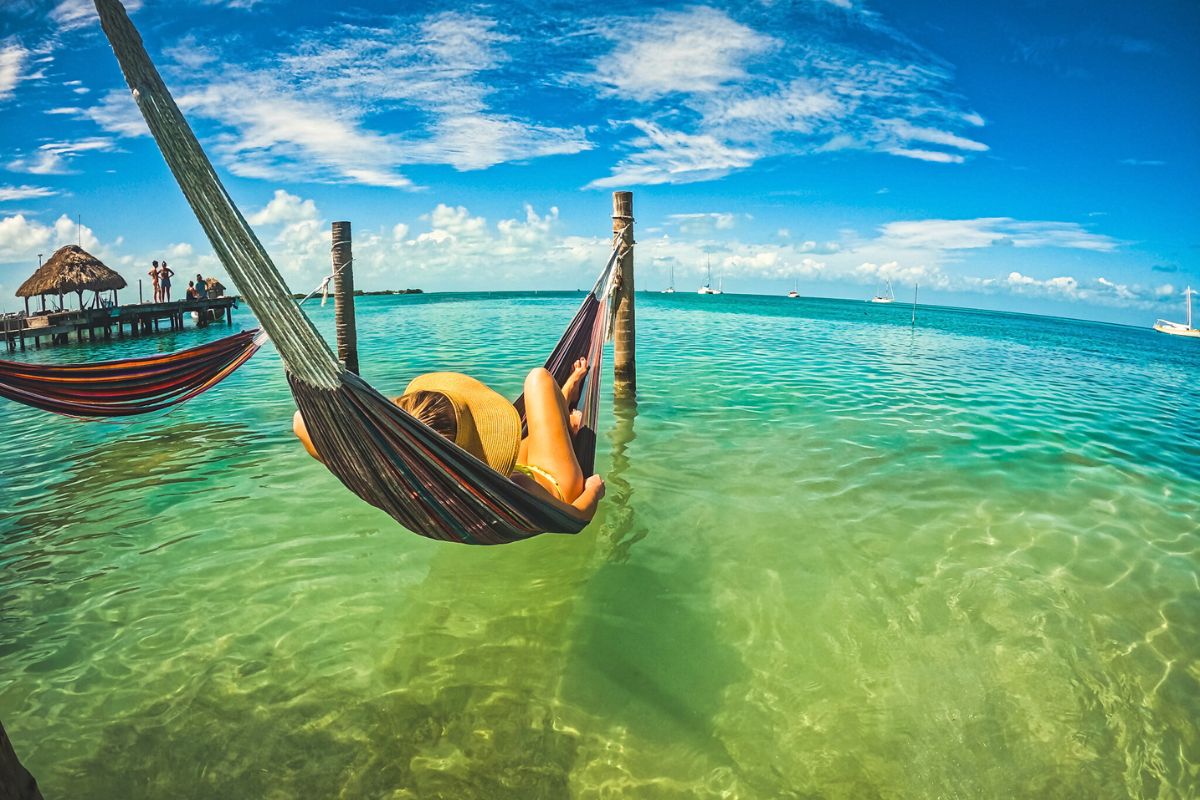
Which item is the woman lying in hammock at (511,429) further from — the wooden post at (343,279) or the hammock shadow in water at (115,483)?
the wooden post at (343,279)

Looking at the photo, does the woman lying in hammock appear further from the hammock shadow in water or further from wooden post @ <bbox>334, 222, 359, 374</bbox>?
→ wooden post @ <bbox>334, 222, 359, 374</bbox>

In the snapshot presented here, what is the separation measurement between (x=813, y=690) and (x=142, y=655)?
2.82m

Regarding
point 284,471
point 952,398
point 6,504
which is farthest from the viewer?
point 952,398

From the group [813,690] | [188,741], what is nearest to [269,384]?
[188,741]

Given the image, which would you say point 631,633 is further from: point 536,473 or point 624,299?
point 624,299

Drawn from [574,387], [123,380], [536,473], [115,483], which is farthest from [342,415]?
[115,483]

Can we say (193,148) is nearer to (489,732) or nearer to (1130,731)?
(489,732)

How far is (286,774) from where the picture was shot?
1.96m

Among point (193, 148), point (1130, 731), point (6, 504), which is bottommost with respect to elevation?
point (1130, 731)

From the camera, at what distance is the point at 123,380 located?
14.7ft

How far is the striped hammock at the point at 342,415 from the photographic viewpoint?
151cm

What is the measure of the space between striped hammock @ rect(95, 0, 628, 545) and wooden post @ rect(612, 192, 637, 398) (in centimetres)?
371

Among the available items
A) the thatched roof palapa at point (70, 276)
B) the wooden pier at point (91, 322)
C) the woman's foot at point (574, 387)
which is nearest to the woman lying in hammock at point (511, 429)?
the woman's foot at point (574, 387)

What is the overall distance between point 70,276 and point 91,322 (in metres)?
2.85
